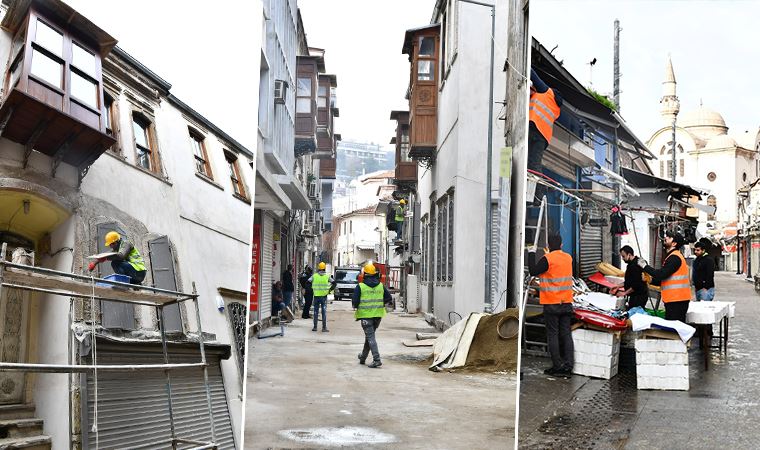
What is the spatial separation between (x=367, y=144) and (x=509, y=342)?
2.55ft

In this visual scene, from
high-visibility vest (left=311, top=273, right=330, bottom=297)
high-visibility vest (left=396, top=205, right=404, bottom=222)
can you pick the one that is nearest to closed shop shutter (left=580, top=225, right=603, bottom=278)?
high-visibility vest (left=396, top=205, right=404, bottom=222)

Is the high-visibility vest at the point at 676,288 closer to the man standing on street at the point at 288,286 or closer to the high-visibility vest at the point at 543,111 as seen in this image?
the high-visibility vest at the point at 543,111

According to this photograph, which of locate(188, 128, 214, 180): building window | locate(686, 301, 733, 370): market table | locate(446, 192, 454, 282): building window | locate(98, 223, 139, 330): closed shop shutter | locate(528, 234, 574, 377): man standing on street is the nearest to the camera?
locate(98, 223, 139, 330): closed shop shutter

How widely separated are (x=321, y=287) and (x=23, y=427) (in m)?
1.11

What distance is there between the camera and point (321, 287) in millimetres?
2410

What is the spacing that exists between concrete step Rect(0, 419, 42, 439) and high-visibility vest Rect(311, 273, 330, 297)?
3.44 ft

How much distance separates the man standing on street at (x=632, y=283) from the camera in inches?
346

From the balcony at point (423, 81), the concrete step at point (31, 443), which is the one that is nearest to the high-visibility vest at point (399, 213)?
the balcony at point (423, 81)

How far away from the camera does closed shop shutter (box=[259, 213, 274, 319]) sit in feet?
6.97

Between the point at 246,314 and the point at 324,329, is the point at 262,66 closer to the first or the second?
the point at 246,314

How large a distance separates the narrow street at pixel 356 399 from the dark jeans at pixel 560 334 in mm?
2761

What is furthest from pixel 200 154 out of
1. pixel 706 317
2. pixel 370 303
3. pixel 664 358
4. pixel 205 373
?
pixel 706 317

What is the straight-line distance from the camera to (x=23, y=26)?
5.01ft

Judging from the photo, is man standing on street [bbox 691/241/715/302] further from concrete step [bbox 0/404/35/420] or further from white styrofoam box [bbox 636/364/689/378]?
concrete step [bbox 0/404/35/420]
